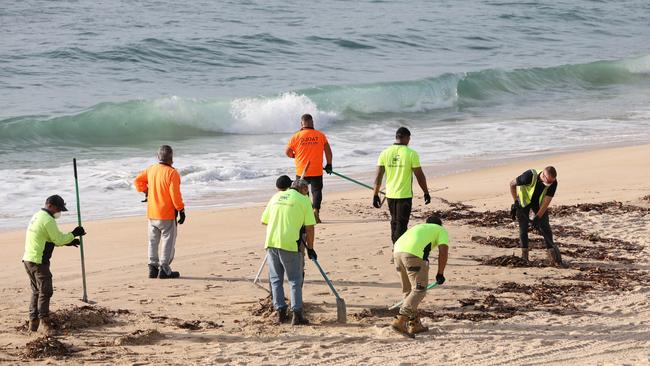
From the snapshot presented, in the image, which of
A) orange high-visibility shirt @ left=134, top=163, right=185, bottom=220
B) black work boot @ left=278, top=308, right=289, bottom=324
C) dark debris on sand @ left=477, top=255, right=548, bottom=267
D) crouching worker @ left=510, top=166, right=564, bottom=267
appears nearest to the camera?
black work boot @ left=278, top=308, right=289, bottom=324

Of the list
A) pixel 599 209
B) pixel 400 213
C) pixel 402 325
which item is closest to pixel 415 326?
pixel 402 325

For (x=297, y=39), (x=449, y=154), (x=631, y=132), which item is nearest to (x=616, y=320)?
(x=449, y=154)

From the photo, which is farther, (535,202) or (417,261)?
(535,202)

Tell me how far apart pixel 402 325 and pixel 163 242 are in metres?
3.61

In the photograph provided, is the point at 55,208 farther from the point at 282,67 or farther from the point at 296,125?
the point at 282,67

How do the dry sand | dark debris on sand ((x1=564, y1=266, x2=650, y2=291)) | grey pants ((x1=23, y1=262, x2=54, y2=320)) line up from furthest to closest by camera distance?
dark debris on sand ((x1=564, y1=266, x2=650, y2=291)), grey pants ((x1=23, y1=262, x2=54, y2=320)), the dry sand

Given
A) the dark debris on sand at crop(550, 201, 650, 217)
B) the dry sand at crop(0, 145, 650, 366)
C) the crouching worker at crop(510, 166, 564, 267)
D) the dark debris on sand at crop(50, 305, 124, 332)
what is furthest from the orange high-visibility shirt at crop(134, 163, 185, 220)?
the dark debris on sand at crop(550, 201, 650, 217)

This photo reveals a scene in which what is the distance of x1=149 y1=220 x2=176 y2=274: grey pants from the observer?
41.8 feet

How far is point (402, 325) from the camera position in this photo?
34.2 feet

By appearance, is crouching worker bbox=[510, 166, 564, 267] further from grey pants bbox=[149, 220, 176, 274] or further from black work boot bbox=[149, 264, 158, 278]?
black work boot bbox=[149, 264, 158, 278]

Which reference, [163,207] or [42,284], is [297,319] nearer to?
[42,284]

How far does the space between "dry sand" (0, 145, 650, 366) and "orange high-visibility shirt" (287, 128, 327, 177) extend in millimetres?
954

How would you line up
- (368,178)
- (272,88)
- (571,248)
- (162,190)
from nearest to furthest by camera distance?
1. (162,190)
2. (571,248)
3. (368,178)
4. (272,88)

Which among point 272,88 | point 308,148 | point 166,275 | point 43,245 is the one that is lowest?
point 166,275
